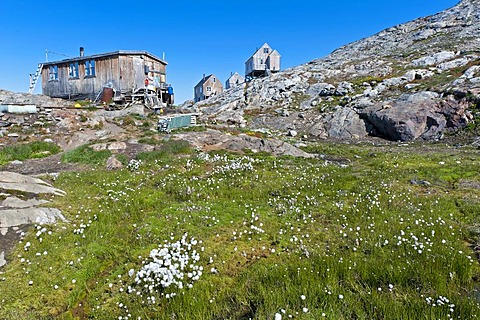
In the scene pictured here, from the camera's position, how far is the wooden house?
138ft

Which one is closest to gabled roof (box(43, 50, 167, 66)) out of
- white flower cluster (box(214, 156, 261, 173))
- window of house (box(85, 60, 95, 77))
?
window of house (box(85, 60, 95, 77))

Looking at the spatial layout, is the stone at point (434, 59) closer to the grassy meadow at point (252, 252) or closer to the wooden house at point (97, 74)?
the wooden house at point (97, 74)

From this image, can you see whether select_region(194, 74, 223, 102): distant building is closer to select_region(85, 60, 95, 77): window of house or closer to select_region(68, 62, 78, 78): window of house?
select_region(68, 62, 78, 78): window of house

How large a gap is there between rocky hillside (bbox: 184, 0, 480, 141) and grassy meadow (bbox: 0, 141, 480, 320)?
24263mm

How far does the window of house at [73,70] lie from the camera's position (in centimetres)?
4401

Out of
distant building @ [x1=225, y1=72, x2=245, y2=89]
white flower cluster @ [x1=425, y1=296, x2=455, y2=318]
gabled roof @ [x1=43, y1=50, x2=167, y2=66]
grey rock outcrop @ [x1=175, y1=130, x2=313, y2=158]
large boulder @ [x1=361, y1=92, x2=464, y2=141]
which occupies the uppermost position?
distant building @ [x1=225, y1=72, x2=245, y2=89]

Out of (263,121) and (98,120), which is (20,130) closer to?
(98,120)

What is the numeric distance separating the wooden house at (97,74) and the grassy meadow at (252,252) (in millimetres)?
33349

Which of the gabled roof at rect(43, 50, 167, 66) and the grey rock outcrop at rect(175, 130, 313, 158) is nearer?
the grey rock outcrop at rect(175, 130, 313, 158)

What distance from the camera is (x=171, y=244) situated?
7500 mm

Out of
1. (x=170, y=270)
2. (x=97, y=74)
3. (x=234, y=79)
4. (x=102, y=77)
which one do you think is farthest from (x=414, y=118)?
(x=234, y=79)

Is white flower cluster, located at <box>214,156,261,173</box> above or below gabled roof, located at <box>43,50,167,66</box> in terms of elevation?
below

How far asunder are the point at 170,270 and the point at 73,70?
4887 cm

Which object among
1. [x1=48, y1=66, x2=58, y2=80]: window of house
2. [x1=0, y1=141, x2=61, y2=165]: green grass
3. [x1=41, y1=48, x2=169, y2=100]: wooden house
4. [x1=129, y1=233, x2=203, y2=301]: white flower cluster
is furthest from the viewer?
[x1=48, y1=66, x2=58, y2=80]: window of house
